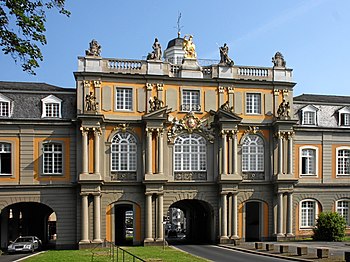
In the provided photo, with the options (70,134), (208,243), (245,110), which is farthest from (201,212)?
(70,134)

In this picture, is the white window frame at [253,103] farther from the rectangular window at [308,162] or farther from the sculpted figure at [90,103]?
the sculpted figure at [90,103]

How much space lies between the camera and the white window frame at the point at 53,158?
137 feet

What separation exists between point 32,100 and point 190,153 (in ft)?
42.7

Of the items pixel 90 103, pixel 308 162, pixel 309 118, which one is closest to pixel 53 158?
pixel 90 103

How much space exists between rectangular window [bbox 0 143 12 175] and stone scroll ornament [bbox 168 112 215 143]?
12252 mm

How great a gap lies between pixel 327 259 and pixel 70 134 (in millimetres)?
21680

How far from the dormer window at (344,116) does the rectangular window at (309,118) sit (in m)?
2.62

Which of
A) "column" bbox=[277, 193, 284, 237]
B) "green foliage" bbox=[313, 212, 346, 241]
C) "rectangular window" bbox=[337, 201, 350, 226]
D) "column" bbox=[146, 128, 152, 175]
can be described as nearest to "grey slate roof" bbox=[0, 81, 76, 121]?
"column" bbox=[146, 128, 152, 175]

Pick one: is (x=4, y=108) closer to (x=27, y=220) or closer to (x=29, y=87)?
(x=29, y=87)

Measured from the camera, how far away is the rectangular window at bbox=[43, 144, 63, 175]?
138ft

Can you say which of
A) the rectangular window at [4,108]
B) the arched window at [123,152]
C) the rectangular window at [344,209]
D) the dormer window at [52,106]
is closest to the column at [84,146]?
the arched window at [123,152]

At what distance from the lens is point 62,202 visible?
4188 centimetres

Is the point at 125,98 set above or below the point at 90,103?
above

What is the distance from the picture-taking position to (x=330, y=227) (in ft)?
144
